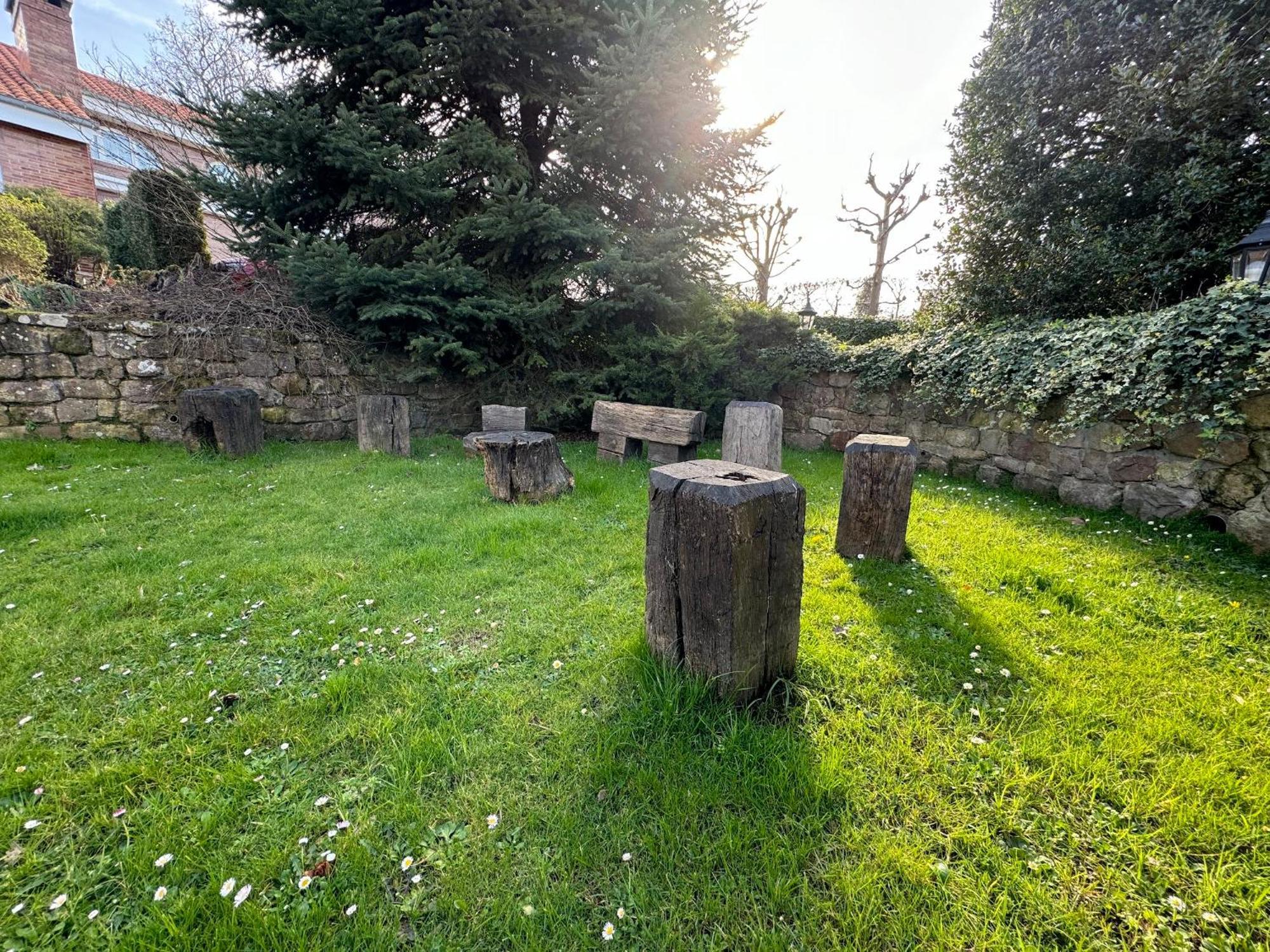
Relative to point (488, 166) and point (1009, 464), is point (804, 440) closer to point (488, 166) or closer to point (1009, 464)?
point (1009, 464)

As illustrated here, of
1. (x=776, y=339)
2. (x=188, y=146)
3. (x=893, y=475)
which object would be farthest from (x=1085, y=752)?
(x=188, y=146)

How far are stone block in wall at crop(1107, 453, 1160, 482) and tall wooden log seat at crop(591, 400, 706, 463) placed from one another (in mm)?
3574

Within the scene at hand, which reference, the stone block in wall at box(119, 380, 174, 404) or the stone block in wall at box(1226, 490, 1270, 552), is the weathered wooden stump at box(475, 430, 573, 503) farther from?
the stone block in wall at box(1226, 490, 1270, 552)

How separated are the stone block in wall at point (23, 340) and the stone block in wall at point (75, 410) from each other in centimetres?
55

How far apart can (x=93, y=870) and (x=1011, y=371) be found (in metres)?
6.51

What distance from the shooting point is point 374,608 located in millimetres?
2510

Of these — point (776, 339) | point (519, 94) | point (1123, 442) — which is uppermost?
point (519, 94)

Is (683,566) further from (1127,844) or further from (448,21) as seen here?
(448,21)

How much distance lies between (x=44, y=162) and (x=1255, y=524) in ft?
81.3

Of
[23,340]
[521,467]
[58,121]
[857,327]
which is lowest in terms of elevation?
[521,467]

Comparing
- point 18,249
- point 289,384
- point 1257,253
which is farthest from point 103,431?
point 1257,253

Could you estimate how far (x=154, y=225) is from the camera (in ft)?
25.1

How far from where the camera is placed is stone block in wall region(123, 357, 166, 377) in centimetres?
541

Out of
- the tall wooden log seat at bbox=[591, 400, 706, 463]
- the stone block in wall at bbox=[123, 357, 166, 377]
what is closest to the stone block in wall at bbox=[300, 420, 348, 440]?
the stone block in wall at bbox=[123, 357, 166, 377]
